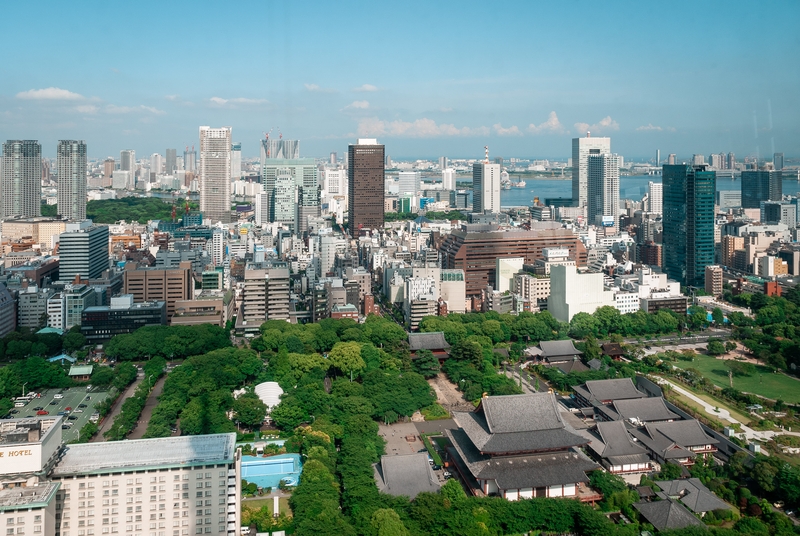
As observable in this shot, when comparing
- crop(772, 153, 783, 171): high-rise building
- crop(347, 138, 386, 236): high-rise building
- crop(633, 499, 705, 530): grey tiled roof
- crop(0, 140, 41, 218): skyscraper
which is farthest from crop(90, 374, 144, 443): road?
crop(0, 140, 41, 218): skyscraper

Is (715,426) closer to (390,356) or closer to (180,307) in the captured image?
(390,356)

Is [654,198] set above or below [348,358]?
above

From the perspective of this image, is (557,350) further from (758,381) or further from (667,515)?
(667,515)

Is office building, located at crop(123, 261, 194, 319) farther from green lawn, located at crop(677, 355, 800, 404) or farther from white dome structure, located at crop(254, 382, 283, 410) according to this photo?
green lawn, located at crop(677, 355, 800, 404)

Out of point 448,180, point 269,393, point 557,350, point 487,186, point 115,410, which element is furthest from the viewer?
point 448,180

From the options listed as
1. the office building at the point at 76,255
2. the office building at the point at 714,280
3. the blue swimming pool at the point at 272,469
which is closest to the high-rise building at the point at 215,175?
the office building at the point at 76,255

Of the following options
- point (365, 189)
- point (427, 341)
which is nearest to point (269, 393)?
point (427, 341)
